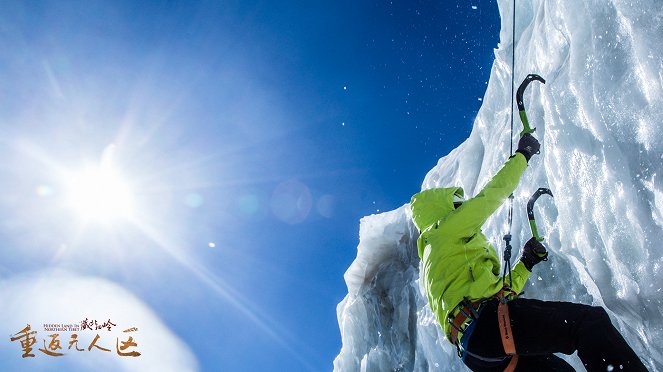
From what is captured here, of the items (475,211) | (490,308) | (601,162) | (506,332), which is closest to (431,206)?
(475,211)

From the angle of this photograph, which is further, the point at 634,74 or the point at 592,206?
the point at 592,206

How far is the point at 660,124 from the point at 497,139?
476 centimetres

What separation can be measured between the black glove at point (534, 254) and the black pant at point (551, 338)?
1.06m

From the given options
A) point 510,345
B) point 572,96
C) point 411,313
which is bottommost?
point 510,345

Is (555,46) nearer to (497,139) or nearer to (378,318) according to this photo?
(497,139)

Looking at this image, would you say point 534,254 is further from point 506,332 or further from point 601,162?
point 506,332

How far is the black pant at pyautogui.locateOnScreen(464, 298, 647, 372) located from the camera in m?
2.25

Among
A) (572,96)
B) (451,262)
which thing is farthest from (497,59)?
(451,262)

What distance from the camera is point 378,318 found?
11.8 m

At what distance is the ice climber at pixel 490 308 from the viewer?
2.44 meters

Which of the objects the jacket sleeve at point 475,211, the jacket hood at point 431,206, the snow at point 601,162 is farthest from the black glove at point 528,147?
the snow at point 601,162

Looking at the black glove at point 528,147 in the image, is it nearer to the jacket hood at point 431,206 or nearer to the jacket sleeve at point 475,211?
the jacket sleeve at point 475,211

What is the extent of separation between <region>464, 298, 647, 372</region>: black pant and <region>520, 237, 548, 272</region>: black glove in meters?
1.06

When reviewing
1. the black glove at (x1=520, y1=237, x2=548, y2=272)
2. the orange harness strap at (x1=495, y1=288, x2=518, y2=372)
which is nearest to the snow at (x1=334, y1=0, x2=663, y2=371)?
the black glove at (x1=520, y1=237, x2=548, y2=272)
